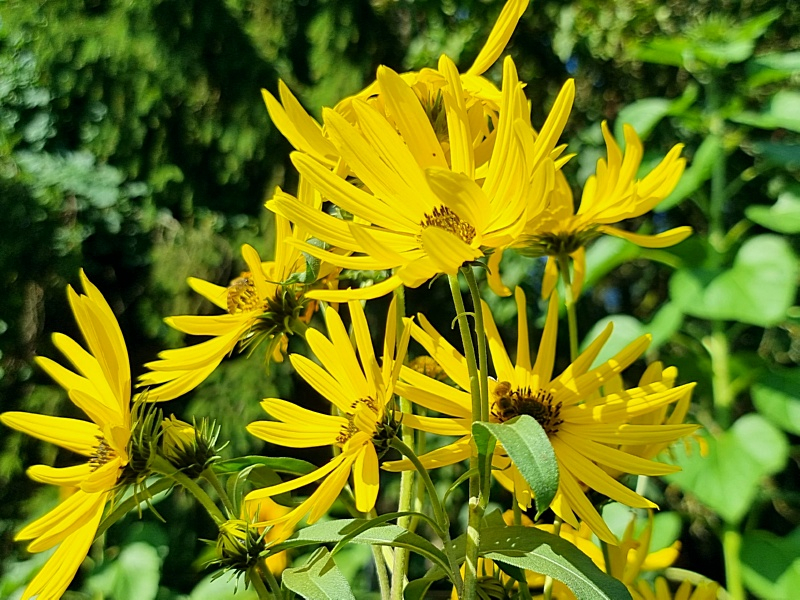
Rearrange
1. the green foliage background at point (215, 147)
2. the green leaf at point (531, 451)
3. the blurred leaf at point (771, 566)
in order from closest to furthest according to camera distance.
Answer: the green leaf at point (531, 451)
the blurred leaf at point (771, 566)
the green foliage background at point (215, 147)

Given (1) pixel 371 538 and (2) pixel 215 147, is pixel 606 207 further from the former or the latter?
(2) pixel 215 147

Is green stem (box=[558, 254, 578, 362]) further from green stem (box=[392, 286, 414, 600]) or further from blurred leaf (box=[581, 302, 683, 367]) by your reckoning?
blurred leaf (box=[581, 302, 683, 367])

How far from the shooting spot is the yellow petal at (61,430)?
0.34 m

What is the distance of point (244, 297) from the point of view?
0.39m

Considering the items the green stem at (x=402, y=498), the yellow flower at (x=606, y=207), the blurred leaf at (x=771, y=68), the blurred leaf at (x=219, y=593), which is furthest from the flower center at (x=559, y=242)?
the blurred leaf at (x=771, y=68)

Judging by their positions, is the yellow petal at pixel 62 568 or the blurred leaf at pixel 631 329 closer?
the yellow petal at pixel 62 568

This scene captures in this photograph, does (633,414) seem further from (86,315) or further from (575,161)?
(575,161)

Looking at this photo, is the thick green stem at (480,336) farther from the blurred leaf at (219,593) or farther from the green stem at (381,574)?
the blurred leaf at (219,593)

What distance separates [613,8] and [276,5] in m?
0.77

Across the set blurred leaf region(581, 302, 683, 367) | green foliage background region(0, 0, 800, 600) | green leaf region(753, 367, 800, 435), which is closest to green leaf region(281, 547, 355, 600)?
blurred leaf region(581, 302, 683, 367)

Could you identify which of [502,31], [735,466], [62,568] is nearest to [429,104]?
[502,31]

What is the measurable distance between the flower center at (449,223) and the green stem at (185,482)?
0.48 ft

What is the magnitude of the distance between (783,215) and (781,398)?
23 centimetres

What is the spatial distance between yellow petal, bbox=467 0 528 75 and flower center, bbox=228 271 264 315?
0.50 ft
